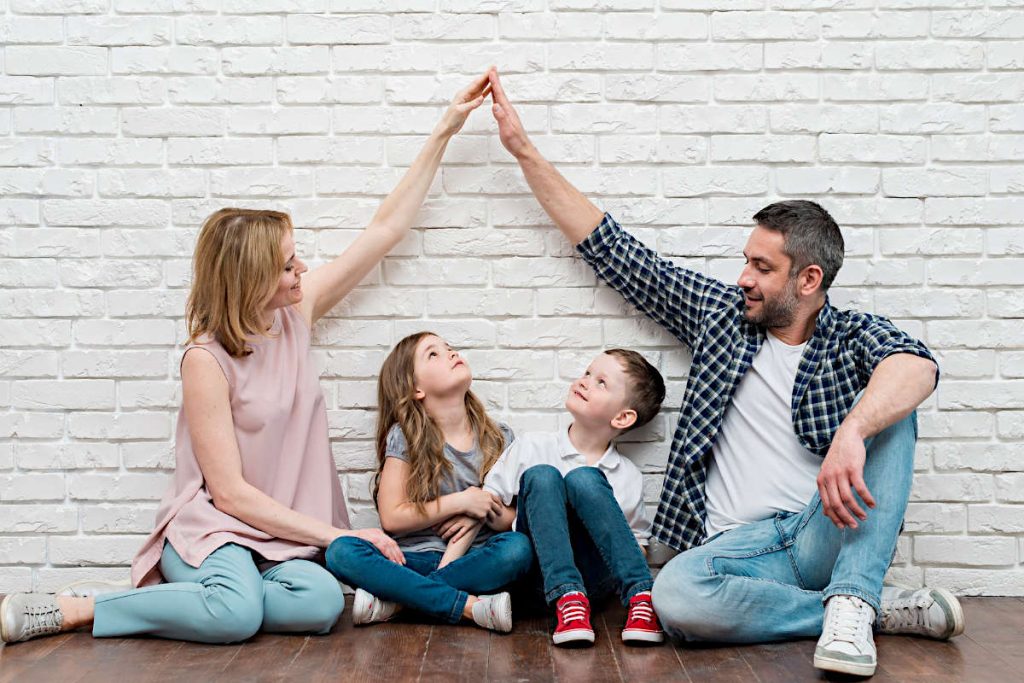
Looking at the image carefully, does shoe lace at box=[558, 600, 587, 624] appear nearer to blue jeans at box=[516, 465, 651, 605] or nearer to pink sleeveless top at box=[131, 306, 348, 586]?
blue jeans at box=[516, 465, 651, 605]

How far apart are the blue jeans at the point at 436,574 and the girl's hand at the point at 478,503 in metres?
0.10

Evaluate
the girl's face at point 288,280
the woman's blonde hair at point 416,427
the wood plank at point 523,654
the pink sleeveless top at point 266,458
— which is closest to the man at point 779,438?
the wood plank at point 523,654

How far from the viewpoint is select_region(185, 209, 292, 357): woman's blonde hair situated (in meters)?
2.72

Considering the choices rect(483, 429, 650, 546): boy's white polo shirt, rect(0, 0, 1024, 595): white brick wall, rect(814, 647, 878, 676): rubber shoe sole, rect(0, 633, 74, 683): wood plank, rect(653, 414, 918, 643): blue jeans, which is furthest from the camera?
rect(0, 0, 1024, 595): white brick wall

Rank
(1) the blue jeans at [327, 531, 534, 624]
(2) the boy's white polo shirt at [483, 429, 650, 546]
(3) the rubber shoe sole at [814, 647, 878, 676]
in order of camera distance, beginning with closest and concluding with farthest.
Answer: (3) the rubber shoe sole at [814, 647, 878, 676], (1) the blue jeans at [327, 531, 534, 624], (2) the boy's white polo shirt at [483, 429, 650, 546]

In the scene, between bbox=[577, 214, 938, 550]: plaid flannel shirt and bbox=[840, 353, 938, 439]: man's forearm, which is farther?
bbox=[577, 214, 938, 550]: plaid flannel shirt

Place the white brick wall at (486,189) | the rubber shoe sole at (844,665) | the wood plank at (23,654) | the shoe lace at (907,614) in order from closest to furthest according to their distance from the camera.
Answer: the rubber shoe sole at (844,665) → the wood plank at (23,654) → the shoe lace at (907,614) → the white brick wall at (486,189)

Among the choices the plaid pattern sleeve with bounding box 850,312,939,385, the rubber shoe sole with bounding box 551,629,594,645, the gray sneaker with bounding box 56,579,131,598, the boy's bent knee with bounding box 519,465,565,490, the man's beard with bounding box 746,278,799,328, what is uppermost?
the man's beard with bounding box 746,278,799,328

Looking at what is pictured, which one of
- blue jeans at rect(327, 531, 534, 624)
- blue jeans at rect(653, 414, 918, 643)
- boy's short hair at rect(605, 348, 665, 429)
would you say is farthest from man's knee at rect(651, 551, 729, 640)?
boy's short hair at rect(605, 348, 665, 429)

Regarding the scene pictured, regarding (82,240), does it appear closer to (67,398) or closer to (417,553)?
(67,398)

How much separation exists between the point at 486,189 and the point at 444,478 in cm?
84

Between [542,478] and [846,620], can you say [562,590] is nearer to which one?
[542,478]

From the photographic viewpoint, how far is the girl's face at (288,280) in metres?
2.76

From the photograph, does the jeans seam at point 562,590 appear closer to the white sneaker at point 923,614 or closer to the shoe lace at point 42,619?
the white sneaker at point 923,614
